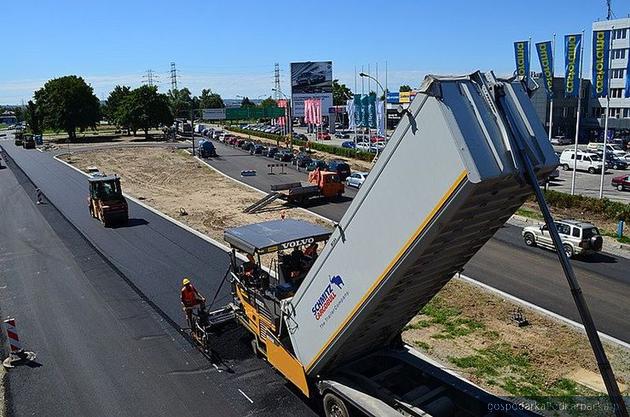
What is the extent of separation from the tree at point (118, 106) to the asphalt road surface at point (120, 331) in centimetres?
5990

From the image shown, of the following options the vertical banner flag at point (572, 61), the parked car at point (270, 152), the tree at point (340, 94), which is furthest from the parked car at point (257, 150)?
the tree at point (340, 94)

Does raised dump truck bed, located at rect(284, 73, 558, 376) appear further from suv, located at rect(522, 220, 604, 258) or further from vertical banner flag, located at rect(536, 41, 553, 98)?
vertical banner flag, located at rect(536, 41, 553, 98)

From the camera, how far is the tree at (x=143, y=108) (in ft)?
264

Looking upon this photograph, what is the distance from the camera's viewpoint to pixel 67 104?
254 feet

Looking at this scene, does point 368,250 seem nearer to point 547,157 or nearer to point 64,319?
point 547,157

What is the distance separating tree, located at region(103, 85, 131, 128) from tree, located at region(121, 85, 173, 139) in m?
0.91

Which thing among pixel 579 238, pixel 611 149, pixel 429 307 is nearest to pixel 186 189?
pixel 429 307

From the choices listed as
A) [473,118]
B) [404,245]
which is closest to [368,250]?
[404,245]

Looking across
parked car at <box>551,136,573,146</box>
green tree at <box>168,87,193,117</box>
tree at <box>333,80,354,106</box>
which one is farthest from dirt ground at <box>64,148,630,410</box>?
green tree at <box>168,87,193,117</box>

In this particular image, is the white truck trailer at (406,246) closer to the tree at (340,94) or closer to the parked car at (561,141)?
the parked car at (561,141)

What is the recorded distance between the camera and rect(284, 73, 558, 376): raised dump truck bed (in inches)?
231

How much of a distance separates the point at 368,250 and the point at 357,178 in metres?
29.8

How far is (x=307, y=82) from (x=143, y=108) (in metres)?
26.9

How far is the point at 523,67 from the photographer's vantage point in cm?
3231
